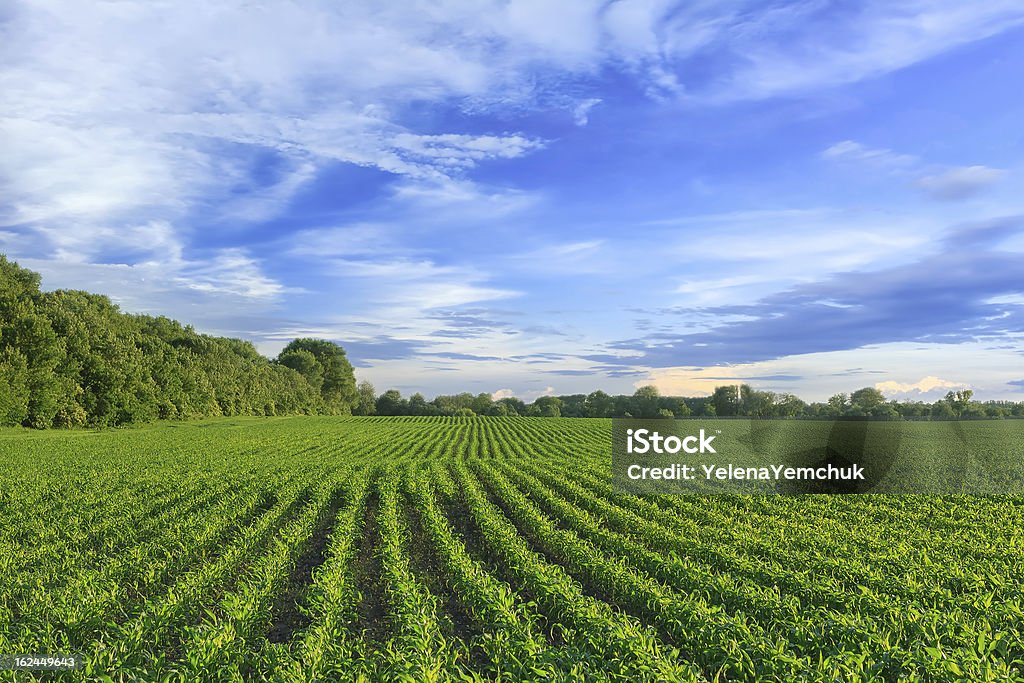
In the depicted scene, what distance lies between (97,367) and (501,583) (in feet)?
211

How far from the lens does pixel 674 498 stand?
72.1 ft

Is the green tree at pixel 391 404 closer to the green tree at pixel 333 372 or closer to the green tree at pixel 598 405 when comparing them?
the green tree at pixel 333 372

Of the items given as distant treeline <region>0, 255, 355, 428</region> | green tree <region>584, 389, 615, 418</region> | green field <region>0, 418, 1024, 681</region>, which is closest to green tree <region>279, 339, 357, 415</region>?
distant treeline <region>0, 255, 355, 428</region>

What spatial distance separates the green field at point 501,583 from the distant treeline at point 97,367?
37577 millimetres

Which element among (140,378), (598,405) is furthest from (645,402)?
(140,378)

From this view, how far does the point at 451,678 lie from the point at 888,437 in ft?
180

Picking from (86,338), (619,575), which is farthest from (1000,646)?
Result: (86,338)

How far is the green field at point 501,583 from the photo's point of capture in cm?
823

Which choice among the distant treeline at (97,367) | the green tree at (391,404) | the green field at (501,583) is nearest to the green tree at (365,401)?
the green tree at (391,404)

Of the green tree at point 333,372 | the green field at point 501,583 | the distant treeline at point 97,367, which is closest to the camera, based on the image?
the green field at point 501,583

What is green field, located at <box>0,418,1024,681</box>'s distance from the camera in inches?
324

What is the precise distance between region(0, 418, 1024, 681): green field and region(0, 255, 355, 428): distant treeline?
37.6 metres

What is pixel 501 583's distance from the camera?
12.5m

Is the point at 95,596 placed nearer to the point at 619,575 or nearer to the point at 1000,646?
the point at 619,575
